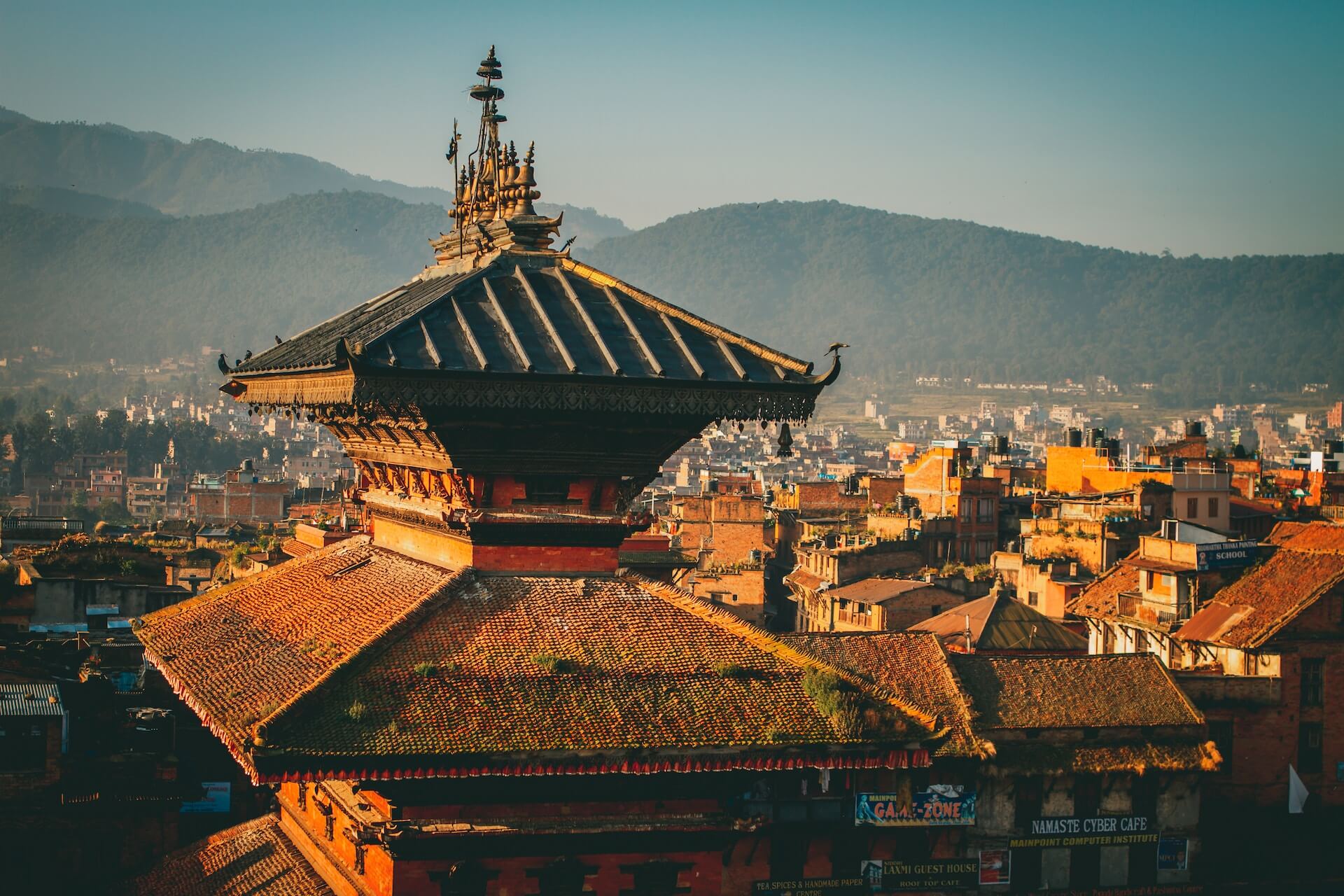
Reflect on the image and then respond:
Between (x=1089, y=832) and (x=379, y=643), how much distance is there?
30869 millimetres

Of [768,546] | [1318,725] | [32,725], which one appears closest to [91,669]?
[32,725]

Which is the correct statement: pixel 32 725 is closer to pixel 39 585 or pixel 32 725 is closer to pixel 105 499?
pixel 39 585

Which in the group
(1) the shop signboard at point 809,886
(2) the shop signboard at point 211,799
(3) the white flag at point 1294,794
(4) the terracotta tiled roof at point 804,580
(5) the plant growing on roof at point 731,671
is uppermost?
(5) the plant growing on roof at point 731,671

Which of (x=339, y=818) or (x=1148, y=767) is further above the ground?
(x=339, y=818)

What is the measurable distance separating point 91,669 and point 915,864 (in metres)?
17.8

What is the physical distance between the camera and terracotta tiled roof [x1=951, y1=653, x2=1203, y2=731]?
126ft

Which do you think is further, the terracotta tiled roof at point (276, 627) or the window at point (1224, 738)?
the window at point (1224, 738)

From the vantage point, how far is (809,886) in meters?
33.4

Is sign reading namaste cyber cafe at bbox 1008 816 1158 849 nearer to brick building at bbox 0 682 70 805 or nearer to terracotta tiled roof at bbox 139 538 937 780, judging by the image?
brick building at bbox 0 682 70 805

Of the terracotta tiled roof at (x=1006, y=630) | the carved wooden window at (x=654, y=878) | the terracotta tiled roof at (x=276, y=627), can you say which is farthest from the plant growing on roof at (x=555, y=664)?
the terracotta tiled roof at (x=1006, y=630)

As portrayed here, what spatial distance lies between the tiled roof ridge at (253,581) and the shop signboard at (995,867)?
2575 centimetres

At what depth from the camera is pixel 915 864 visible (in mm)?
36312

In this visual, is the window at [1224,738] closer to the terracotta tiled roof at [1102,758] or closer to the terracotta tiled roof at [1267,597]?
the terracotta tiled roof at [1267,597]

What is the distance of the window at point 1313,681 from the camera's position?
142ft
